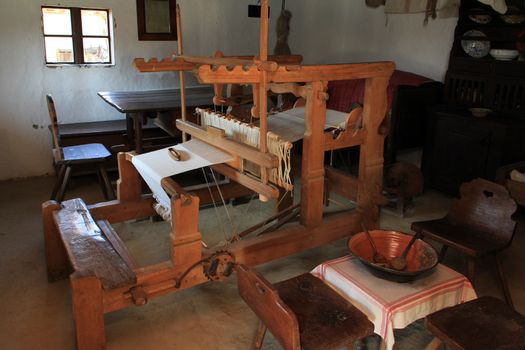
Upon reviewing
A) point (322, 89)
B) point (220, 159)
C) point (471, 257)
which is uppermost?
point (322, 89)

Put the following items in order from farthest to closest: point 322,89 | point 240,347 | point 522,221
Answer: point 522,221, point 322,89, point 240,347

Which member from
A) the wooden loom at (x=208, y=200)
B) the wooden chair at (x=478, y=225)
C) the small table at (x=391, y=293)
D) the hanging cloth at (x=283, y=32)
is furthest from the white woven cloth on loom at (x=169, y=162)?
the hanging cloth at (x=283, y=32)

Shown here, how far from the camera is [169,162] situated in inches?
103

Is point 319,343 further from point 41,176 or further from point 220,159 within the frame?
point 41,176

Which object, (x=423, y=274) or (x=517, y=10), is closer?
(x=423, y=274)

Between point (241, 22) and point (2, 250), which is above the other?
point (241, 22)

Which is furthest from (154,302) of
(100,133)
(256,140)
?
(100,133)

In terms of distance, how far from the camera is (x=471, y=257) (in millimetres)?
2510

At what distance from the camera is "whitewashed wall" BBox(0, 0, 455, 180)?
4.44m

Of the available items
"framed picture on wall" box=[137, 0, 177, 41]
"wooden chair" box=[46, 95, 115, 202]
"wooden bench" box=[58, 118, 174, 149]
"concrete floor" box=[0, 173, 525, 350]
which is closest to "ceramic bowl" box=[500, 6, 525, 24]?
"concrete floor" box=[0, 173, 525, 350]

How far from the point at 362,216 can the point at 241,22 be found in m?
3.35

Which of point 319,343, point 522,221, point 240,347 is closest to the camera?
point 319,343

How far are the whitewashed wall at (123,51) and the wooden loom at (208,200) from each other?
2.24m

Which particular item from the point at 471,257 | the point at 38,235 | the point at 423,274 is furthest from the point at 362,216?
the point at 38,235
